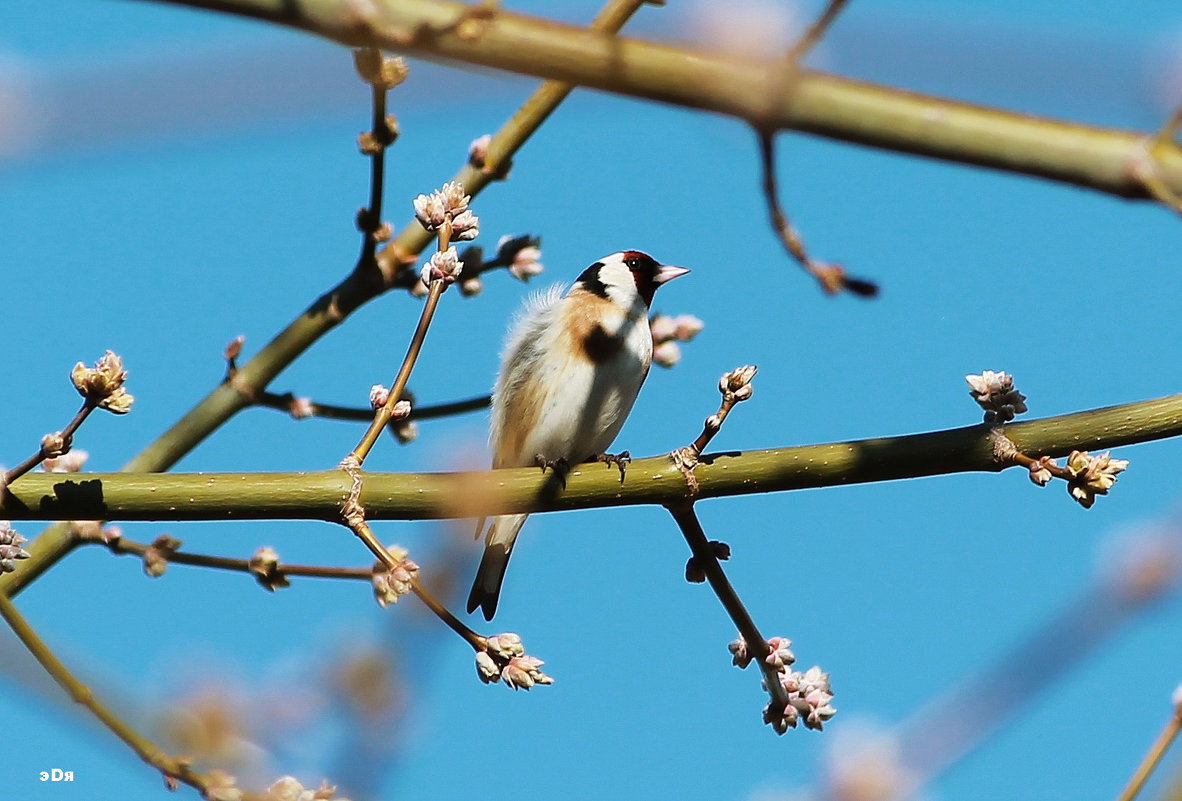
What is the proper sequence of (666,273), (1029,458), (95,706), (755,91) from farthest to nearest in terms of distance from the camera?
1. (666,273)
2. (1029,458)
3. (95,706)
4. (755,91)

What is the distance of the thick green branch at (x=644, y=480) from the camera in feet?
8.32

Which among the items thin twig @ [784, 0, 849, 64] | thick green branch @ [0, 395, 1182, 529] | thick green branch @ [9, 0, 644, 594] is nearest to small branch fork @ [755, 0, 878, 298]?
thin twig @ [784, 0, 849, 64]

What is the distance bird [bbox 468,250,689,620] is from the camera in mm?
5008

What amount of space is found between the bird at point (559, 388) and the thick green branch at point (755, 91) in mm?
3608

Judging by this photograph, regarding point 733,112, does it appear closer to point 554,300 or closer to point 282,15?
point 282,15

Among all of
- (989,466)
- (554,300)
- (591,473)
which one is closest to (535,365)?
(554,300)

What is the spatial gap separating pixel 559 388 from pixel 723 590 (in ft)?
7.76

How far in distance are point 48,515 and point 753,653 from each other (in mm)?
1367

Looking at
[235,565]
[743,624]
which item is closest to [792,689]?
[743,624]

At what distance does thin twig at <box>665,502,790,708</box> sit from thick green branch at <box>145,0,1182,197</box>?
4.93 ft

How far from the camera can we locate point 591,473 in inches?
110

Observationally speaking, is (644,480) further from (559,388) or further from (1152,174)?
(559,388)

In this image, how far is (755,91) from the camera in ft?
3.79

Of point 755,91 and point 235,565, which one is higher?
point 235,565
